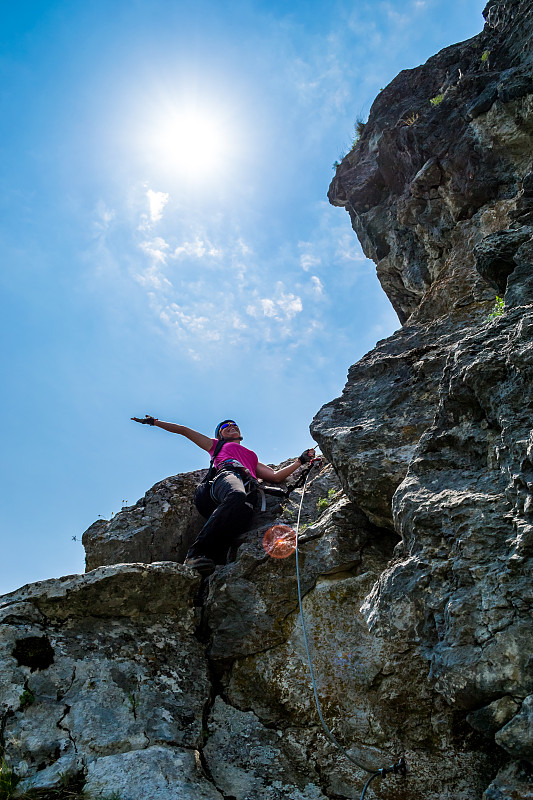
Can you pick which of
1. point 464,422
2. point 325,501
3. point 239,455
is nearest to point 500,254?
point 464,422

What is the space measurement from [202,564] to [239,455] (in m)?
2.75

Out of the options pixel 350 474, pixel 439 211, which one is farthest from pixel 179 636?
pixel 439 211

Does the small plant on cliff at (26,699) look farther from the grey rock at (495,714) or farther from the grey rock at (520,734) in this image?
the grey rock at (520,734)

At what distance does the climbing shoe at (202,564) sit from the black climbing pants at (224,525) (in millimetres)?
320

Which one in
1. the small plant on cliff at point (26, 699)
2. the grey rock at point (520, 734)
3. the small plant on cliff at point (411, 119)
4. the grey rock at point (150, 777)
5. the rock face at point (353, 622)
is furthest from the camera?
the small plant on cliff at point (411, 119)

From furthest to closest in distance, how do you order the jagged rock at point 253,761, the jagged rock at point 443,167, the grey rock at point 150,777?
1. the jagged rock at point 443,167
2. the jagged rock at point 253,761
3. the grey rock at point 150,777

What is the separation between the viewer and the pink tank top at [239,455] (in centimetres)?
914

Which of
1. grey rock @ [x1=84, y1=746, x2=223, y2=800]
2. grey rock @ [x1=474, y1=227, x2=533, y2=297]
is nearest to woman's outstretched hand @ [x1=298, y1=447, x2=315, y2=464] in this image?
grey rock @ [x1=474, y1=227, x2=533, y2=297]

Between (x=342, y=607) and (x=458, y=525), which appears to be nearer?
(x=458, y=525)

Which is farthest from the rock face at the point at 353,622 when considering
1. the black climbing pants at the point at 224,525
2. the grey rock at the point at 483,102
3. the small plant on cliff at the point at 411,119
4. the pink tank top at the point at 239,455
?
the small plant on cliff at the point at 411,119

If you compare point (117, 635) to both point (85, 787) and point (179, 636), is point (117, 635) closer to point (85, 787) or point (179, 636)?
point (179, 636)

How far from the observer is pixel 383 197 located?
540 inches

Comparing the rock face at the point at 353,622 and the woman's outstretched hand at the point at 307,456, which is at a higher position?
the woman's outstretched hand at the point at 307,456

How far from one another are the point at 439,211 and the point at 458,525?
8.81 m
